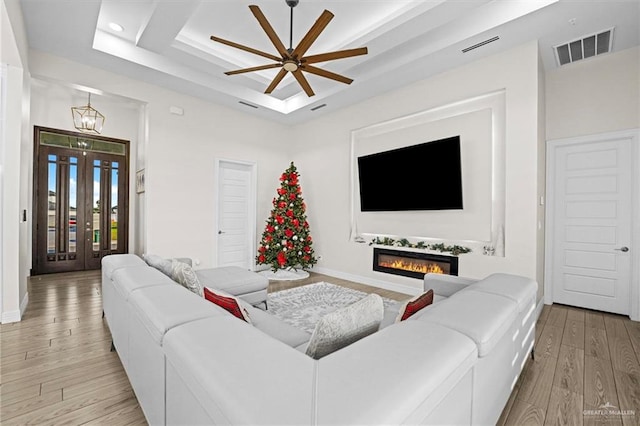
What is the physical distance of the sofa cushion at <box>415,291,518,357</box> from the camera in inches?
49.5

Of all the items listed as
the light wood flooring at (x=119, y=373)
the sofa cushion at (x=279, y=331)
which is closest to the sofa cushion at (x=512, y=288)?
the light wood flooring at (x=119, y=373)

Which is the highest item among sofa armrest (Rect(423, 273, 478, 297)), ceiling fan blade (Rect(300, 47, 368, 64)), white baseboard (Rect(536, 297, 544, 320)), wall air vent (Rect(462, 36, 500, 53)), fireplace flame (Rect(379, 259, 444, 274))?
wall air vent (Rect(462, 36, 500, 53))

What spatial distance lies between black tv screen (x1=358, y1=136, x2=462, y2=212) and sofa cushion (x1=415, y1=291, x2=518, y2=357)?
2.56 meters

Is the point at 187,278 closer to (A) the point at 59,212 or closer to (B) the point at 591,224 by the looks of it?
(B) the point at 591,224

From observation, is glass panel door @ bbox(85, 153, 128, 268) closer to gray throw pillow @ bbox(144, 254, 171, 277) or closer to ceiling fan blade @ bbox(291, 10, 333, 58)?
gray throw pillow @ bbox(144, 254, 171, 277)

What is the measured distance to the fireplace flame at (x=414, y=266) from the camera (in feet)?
13.9

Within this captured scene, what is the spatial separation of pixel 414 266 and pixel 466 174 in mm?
1517

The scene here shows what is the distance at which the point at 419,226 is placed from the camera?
452 centimetres

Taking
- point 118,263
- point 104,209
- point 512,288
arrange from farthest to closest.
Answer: point 104,209
point 118,263
point 512,288

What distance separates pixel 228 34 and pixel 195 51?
0.57 meters

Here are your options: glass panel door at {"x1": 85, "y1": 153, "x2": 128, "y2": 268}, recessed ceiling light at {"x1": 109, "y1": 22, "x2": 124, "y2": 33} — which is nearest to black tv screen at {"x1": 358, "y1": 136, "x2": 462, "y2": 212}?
recessed ceiling light at {"x1": 109, "y1": 22, "x2": 124, "y2": 33}

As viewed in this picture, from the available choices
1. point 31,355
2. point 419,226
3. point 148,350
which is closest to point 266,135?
point 419,226

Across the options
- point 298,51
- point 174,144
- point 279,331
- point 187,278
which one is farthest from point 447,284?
point 174,144

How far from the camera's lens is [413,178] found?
4.48m
